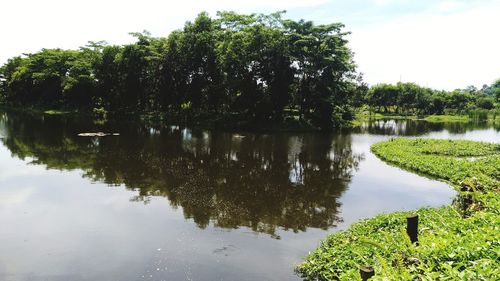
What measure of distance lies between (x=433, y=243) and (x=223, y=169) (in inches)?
789

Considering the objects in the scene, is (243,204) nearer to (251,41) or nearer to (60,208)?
(60,208)

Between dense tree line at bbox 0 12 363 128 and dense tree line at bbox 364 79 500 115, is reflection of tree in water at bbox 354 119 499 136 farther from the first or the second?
dense tree line at bbox 364 79 500 115

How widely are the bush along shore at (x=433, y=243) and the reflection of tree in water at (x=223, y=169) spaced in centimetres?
306

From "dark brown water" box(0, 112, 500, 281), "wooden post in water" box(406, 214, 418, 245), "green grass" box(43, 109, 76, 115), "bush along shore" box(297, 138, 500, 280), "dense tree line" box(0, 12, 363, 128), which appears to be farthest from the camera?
"green grass" box(43, 109, 76, 115)

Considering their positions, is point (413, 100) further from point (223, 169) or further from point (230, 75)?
point (223, 169)

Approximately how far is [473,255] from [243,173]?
19.4 m

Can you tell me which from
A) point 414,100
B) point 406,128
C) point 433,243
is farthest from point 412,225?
point 414,100

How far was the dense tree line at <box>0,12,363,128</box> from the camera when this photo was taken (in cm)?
5662

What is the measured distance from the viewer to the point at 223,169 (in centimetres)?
2669

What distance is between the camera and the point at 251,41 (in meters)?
54.4

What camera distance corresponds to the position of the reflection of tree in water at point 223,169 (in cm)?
1764

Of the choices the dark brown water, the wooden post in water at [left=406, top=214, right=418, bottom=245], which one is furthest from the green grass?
the wooden post in water at [left=406, top=214, right=418, bottom=245]

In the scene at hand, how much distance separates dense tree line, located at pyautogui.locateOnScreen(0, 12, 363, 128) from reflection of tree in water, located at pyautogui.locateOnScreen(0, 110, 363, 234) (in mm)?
14357

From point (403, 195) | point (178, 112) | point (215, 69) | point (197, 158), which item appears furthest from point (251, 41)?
point (403, 195)
